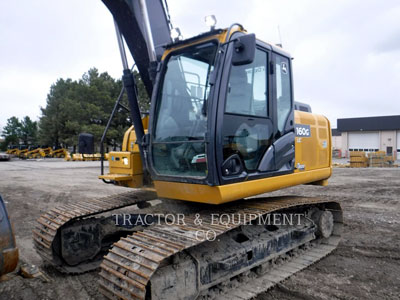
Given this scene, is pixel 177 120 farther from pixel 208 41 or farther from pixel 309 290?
pixel 309 290

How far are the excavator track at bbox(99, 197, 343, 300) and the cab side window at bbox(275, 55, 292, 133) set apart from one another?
1.07m

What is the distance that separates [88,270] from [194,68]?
109 inches

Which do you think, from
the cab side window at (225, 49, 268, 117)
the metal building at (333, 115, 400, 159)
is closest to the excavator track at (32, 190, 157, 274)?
the cab side window at (225, 49, 268, 117)

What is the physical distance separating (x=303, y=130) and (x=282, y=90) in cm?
76

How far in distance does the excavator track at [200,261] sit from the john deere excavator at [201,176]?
11 mm

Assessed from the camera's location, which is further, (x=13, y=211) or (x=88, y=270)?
(x=13, y=211)

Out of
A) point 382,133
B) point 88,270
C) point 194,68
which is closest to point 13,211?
point 88,270

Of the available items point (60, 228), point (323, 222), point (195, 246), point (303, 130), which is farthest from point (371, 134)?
point (60, 228)

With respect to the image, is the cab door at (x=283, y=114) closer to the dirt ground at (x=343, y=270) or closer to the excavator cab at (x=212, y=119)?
the excavator cab at (x=212, y=119)

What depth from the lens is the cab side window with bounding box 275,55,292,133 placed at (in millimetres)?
3965

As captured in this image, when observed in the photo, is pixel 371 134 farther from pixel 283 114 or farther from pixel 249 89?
pixel 249 89

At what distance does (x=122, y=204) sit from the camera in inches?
170

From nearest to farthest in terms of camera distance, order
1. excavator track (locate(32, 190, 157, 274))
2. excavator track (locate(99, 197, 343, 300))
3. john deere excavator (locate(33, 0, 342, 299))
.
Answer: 1. excavator track (locate(99, 197, 343, 300))
2. john deere excavator (locate(33, 0, 342, 299))
3. excavator track (locate(32, 190, 157, 274))

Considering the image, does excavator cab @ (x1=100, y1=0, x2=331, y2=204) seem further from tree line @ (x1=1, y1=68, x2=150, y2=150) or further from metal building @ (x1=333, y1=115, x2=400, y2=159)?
metal building @ (x1=333, y1=115, x2=400, y2=159)
